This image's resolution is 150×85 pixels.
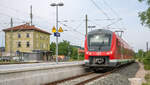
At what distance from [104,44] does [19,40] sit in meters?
48.3

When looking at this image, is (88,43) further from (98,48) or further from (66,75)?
(66,75)

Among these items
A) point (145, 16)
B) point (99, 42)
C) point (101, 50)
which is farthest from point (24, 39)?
point (101, 50)

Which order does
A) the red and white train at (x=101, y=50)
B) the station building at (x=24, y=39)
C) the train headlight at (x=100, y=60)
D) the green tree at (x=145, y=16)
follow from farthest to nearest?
the station building at (x=24, y=39)
the green tree at (x=145, y=16)
the train headlight at (x=100, y=60)
the red and white train at (x=101, y=50)

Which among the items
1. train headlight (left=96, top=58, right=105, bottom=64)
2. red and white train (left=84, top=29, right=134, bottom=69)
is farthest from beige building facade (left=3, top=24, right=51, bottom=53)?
train headlight (left=96, top=58, right=105, bottom=64)

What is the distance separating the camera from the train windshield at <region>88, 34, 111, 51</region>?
16.1m

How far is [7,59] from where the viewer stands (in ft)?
137

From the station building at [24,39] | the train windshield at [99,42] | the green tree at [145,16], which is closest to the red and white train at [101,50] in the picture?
the train windshield at [99,42]

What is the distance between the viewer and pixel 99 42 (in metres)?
16.4

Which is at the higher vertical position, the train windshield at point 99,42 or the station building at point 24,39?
the station building at point 24,39

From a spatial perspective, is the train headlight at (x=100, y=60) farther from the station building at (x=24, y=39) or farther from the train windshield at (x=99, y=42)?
the station building at (x=24, y=39)

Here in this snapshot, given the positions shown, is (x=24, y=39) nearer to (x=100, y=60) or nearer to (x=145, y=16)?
(x=145, y=16)

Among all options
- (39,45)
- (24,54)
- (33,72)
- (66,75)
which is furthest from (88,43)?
(39,45)

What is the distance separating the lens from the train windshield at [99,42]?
16.1m

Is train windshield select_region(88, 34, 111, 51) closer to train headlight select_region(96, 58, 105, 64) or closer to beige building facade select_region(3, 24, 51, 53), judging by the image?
train headlight select_region(96, 58, 105, 64)
